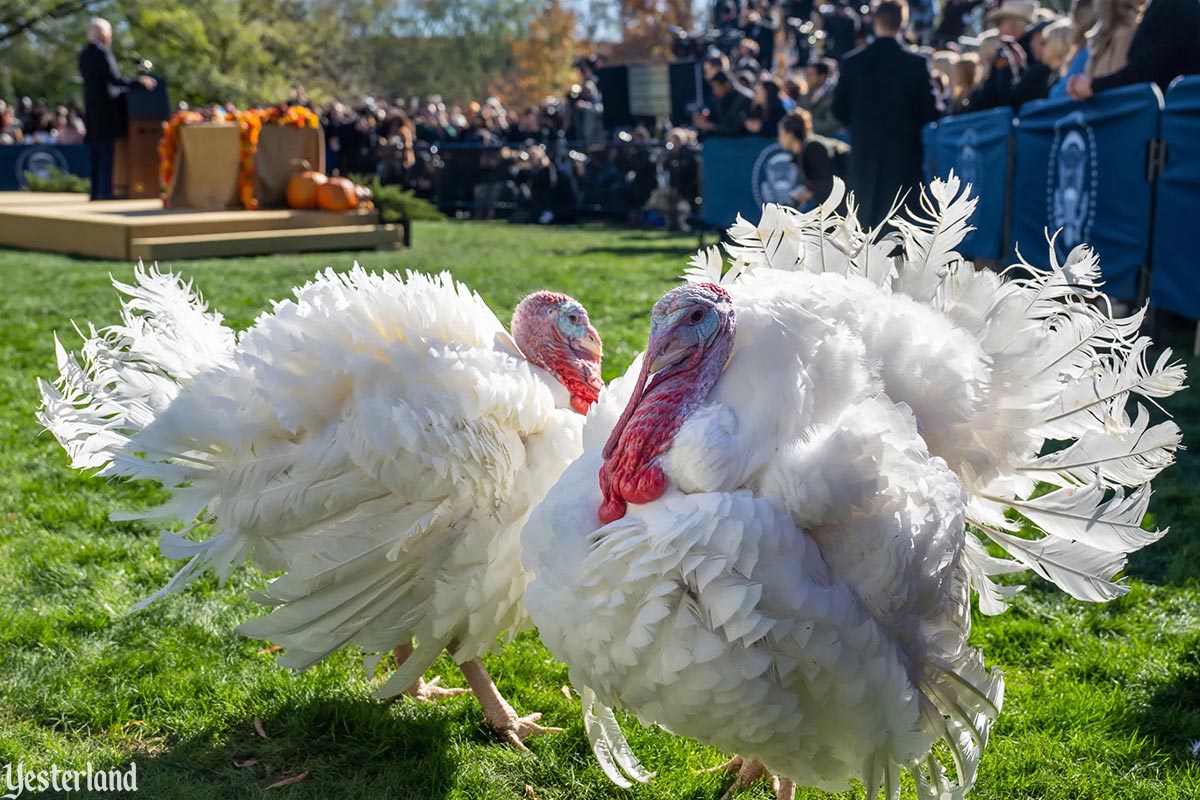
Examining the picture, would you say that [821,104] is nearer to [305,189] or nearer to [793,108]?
[793,108]

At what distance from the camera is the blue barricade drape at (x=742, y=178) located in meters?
13.3

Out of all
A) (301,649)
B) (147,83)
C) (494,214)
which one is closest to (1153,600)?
(301,649)

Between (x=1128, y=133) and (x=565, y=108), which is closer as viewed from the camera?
(x=1128, y=133)

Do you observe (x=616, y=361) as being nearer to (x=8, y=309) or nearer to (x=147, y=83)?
(x=8, y=309)

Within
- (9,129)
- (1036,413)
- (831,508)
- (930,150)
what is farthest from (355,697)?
(9,129)

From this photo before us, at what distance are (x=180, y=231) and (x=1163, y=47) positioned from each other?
32.8 ft

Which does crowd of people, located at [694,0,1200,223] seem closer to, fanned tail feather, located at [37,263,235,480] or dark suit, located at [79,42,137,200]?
fanned tail feather, located at [37,263,235,480]

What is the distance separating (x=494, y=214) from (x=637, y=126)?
3689 mm

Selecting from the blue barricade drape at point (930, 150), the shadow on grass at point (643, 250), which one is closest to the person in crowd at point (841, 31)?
the shadow on grass at point (643, 250)

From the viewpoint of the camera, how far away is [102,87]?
15.0m

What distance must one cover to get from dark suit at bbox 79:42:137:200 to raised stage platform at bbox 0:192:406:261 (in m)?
1.53

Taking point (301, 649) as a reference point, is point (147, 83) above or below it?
above

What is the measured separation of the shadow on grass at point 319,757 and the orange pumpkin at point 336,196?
35.9 ft

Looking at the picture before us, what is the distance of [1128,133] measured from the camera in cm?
718
